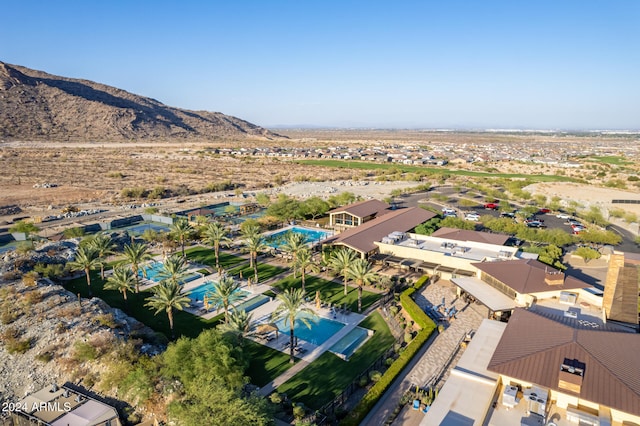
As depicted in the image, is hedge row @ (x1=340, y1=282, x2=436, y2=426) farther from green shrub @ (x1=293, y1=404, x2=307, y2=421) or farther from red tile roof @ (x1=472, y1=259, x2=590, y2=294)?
red tile roof @ (x1=472, y1=259, x2=590, y2=294)

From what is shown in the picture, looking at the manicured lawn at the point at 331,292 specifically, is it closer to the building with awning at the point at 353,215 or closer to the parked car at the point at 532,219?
the building with awning at the point at 353,215

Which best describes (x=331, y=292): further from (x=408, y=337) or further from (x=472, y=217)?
(x=472, y=217)

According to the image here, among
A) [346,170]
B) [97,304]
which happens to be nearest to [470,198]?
[346,170]

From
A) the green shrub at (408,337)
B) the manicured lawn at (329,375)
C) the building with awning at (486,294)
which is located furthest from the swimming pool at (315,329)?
the building with awning at (486,294)

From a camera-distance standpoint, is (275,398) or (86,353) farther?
(86,353)

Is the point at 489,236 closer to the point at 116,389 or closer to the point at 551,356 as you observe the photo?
the point at 551,356

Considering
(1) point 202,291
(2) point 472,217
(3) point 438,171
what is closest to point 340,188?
(2) point 472,217
